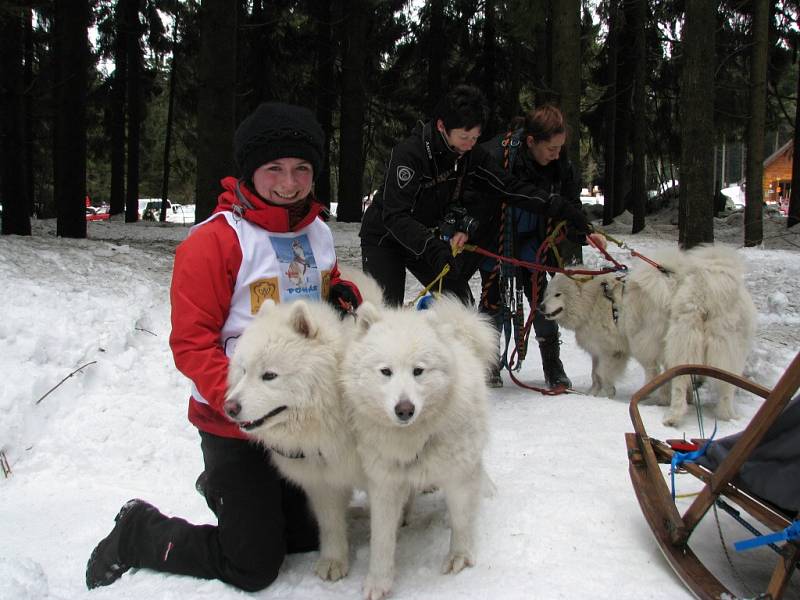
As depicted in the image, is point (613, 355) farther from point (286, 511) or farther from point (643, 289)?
point (286, 511)

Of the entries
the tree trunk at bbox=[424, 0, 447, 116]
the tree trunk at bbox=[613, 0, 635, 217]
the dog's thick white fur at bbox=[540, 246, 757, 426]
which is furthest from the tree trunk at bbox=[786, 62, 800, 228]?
the dog's thick white fur at bbox=[540, 246, 757, 426]

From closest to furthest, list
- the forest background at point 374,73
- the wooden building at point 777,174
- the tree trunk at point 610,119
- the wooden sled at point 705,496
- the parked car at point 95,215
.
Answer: the wooden sled at point 705,496 → the forest background at point 374,73 → the tree trunk at point 610,119 → the parked car at point 95,215 → the wooden building at point 777,174

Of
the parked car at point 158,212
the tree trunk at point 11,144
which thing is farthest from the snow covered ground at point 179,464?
the parked car at point 158,212

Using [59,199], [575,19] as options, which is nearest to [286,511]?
[575,19]

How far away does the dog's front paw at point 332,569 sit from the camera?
288cm

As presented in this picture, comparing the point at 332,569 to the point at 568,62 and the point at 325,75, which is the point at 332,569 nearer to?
the point at 568,62

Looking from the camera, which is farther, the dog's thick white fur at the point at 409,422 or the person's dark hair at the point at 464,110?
the person's dark hair at the point at 464,110

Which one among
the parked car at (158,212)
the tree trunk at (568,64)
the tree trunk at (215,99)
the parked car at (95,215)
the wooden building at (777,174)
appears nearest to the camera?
the tree trunk at (568,64)

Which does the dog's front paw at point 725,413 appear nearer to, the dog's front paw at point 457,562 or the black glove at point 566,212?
the black glove at point 566,212

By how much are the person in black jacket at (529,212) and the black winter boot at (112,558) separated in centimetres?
326

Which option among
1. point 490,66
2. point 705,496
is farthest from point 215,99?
point 490,66

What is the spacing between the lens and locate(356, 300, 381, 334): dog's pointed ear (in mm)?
2695

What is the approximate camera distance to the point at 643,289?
5.26 m

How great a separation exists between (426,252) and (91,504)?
8.76ft
